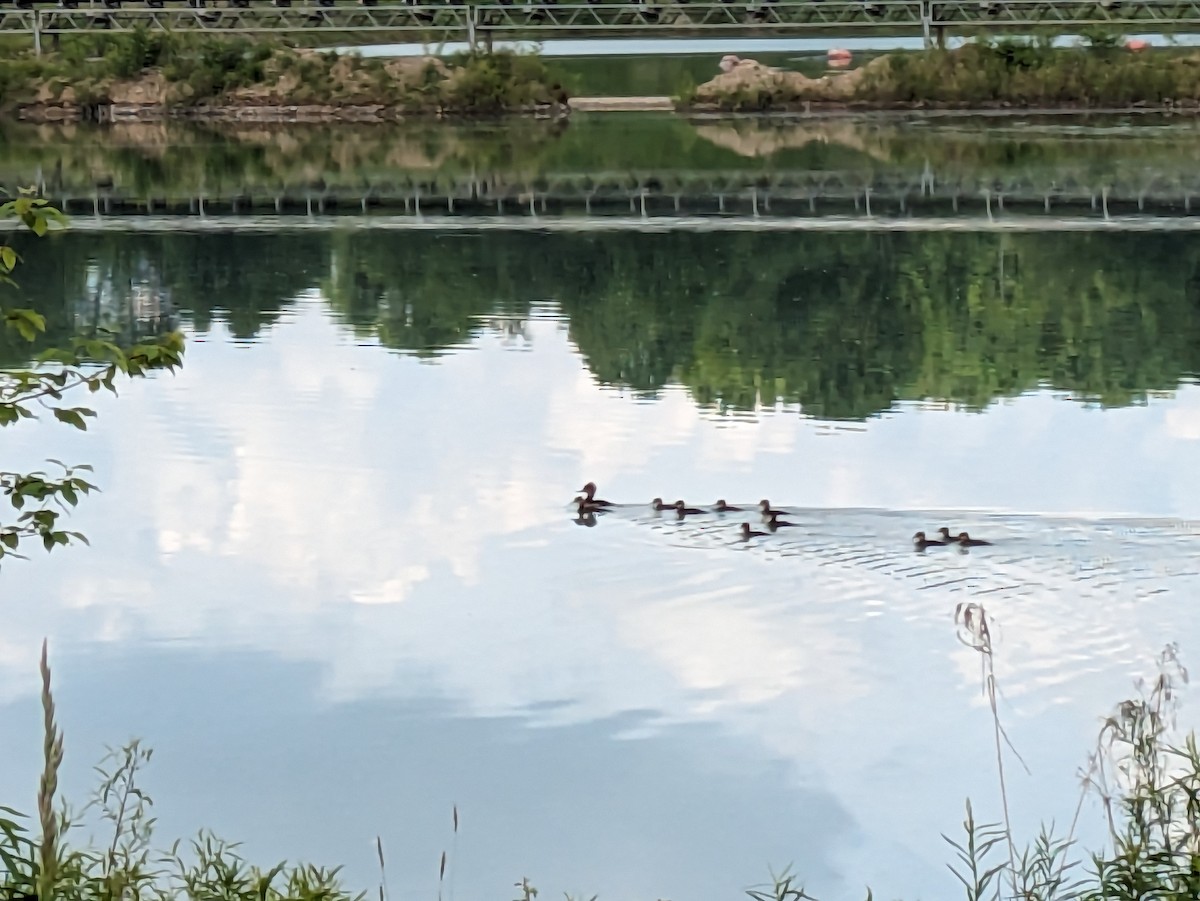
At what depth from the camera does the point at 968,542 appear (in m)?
10.5

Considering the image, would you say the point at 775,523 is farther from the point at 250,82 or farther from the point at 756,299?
the point at 250,82

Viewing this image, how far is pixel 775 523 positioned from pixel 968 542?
40.9 inches

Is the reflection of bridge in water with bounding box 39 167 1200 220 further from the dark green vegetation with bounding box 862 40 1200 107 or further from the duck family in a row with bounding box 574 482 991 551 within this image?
the duck family in a row with bounding box 574 482 991 551

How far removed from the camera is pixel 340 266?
2233cm

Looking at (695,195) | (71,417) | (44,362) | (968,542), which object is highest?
(44,362)

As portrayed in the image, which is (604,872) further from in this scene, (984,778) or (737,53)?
(737,53)

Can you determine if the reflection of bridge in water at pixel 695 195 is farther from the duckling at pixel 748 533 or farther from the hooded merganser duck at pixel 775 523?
the duckling at pixel 748 533

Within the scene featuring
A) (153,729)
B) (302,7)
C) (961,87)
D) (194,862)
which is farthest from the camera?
(302,7)

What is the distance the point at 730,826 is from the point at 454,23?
45.1 metres

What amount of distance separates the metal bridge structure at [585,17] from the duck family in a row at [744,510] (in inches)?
1376

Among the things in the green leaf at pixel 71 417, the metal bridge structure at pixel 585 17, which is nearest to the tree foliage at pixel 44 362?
the green leaf at pixel 71 417

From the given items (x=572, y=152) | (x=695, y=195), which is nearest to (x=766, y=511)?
(x=695, y=195)

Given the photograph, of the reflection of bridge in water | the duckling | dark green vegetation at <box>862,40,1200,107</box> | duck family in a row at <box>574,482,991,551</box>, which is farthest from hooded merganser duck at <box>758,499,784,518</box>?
dark green vegetation at <box>862,40,1200,107</box>

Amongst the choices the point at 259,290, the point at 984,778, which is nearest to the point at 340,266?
the point at 259,290
